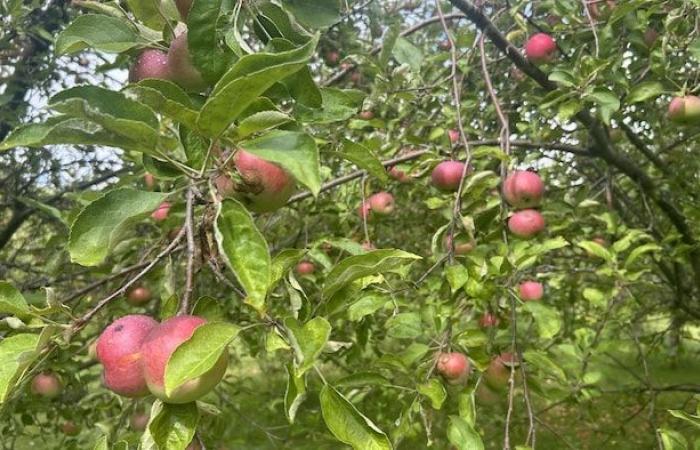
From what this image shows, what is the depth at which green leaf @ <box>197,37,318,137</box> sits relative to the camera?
81 cm

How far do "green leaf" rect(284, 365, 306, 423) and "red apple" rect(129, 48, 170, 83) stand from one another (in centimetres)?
56

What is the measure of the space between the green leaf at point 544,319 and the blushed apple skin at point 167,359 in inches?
44.7

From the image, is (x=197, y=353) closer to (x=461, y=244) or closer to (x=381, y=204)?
(x=461, y=244)

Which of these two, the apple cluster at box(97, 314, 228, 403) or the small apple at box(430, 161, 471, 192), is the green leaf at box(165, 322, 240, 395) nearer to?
the apple cluster at box(97, 314, 228, 403)

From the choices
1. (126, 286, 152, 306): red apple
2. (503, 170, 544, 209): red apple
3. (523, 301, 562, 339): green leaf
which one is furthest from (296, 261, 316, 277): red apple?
(523, 301, 562, 339): green leaf

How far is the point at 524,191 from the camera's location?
7.36 ft

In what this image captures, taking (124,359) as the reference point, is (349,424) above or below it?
below

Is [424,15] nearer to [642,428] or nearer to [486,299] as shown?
[486,299]

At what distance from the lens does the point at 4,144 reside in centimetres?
90

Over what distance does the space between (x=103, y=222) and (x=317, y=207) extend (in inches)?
74.6

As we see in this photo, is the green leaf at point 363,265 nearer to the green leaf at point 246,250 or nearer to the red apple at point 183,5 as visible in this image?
Result: the green leaf at point 246,250

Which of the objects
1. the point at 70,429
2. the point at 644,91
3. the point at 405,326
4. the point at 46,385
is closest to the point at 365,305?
the point at 405,326

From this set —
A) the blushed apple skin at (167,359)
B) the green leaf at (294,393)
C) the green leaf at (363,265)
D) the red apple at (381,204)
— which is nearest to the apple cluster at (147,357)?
the blushed apple skin at (167,359)

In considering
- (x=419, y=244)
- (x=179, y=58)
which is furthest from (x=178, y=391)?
(x=419, y=244)
